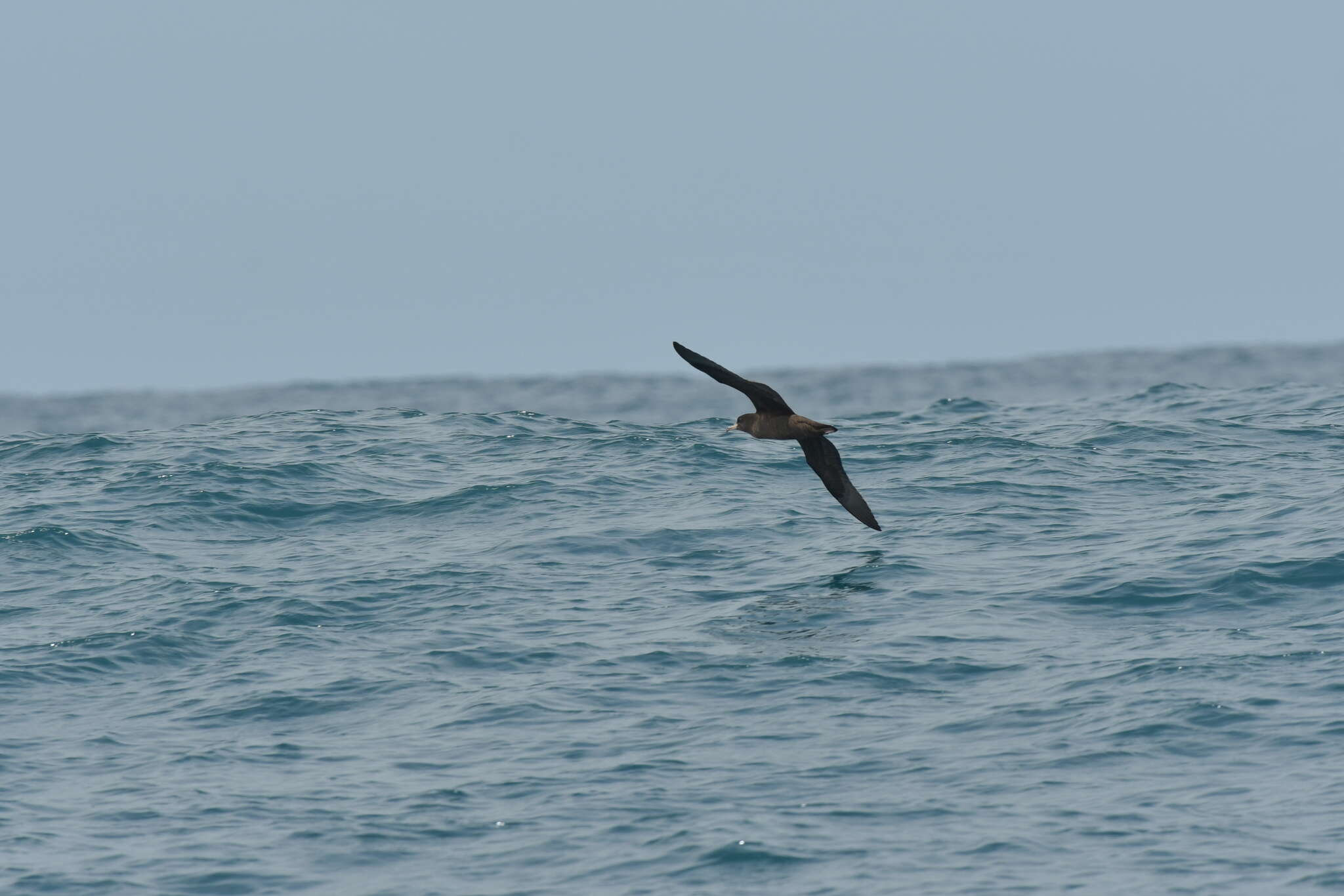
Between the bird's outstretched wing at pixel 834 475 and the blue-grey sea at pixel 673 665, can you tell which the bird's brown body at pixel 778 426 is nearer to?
the bird's outstretched wing at pixel 834 475

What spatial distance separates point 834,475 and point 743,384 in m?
3.12

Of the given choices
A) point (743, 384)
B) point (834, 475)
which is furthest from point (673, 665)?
point (834, 475)

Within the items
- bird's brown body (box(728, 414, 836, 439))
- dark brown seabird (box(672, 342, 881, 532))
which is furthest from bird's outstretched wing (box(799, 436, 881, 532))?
bird's brown body (box(728, 414, 836, 439))

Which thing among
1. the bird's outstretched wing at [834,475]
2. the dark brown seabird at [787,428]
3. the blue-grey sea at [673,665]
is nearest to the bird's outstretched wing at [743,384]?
the dark brown seabird at [787,428]

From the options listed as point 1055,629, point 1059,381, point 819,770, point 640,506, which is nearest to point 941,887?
Result: point 819,770

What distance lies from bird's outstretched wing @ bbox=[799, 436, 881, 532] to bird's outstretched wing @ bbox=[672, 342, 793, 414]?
1160mm

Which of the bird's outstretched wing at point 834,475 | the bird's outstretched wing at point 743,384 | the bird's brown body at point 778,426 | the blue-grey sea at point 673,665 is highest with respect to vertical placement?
the bird's outstretched wing at point 743,384

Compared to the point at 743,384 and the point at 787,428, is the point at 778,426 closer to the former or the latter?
the point at 787,428

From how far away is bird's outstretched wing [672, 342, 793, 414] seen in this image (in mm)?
17359

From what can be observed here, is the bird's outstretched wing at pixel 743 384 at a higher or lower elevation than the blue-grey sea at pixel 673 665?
higher

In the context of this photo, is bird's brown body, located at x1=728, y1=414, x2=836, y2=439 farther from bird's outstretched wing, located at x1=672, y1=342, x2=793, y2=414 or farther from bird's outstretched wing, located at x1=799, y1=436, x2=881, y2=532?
bird's outstretched wing, located at x1=799, y1=436, x2=881, y2=532

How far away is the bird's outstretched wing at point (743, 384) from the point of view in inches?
683

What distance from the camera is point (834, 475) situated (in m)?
21.1

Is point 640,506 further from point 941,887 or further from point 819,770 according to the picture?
point 941,887
